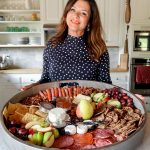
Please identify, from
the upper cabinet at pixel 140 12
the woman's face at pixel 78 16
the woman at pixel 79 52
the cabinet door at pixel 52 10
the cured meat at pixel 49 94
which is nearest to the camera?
the cured meat at pixel 49 94

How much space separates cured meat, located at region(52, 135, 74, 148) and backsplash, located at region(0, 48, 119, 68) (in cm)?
343

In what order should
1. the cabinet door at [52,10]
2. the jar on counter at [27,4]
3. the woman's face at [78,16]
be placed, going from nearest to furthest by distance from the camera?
the woman's face at [78,16], the cabinet door at [52,10], the jar on counter at [27,4]

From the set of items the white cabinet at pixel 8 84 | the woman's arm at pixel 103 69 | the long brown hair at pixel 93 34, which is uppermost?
the long brown hair at pixel 93 34

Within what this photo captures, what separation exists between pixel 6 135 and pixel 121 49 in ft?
11.3

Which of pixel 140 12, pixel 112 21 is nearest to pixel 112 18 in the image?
pixel 112 21

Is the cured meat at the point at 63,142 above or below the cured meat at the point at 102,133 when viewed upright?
below

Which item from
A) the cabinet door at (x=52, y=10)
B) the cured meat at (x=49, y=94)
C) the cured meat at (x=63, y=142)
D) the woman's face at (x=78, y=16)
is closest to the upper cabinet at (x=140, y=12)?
the cabinet door at (x=52, y=10)

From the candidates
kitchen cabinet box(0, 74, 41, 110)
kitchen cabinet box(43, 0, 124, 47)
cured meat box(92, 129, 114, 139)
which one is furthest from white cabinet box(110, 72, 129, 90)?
cured meat box(92, 129, 114, 139)

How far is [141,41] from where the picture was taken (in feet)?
12.6

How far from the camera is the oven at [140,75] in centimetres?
378

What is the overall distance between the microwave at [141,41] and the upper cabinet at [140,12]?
0.55 feet

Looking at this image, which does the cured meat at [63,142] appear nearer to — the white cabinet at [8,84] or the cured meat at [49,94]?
the cured meat at [49,94]

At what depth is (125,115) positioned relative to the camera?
1249 millimetres

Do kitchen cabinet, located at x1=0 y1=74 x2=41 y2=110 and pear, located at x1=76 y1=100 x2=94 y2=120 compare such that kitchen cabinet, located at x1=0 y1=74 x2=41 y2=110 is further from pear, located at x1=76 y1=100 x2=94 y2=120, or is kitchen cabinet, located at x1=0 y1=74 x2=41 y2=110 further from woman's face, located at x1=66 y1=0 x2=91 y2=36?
pear, located at x1=76 y1=100 x2=94 y2=120
